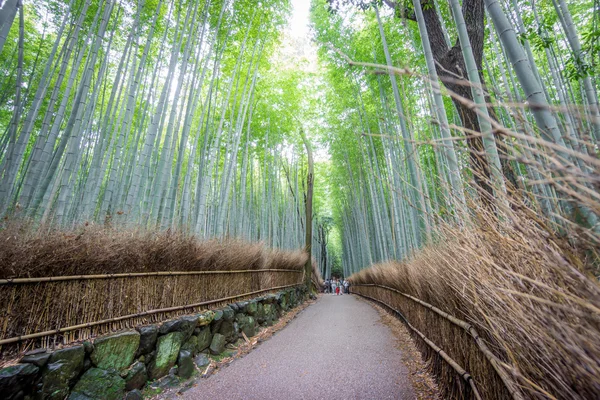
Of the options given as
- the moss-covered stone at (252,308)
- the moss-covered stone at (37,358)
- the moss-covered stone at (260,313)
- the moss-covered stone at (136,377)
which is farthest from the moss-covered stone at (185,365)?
the moss-covered stone at (260,313)

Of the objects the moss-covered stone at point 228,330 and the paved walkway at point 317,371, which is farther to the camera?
the moss-covered stone at point 228,330

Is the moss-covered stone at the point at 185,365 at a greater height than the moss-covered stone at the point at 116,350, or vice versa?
the moss-covered stone at the point at 116,350

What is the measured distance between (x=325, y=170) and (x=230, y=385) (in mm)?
13701

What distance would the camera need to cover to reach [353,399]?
200 cm

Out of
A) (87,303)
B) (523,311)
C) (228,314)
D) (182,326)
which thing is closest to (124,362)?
(87,303)

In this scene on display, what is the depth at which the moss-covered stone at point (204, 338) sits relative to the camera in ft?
9.24

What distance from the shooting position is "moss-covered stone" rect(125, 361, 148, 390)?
199 cm

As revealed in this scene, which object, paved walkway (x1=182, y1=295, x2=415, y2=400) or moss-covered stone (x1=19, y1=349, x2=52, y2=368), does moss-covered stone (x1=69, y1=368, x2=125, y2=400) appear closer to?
moss-covered stone (x1=19, y1=349, x2=52, y2=368)

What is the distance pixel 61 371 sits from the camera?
1596 millimetres

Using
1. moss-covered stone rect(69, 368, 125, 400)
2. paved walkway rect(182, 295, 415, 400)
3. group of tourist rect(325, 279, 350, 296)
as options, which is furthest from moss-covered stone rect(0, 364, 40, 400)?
group of tourist rect(325, 279, 350, 296)

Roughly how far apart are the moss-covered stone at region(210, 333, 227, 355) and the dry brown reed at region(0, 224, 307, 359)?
37 centimetres

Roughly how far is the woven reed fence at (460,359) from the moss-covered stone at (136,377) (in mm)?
2187

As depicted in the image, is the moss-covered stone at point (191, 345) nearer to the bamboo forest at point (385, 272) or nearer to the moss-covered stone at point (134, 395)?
the bamboo forest at point (385, 272)

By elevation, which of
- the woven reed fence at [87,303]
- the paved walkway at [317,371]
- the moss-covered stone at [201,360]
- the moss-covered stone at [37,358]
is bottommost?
the paved walkway at [317,371]
